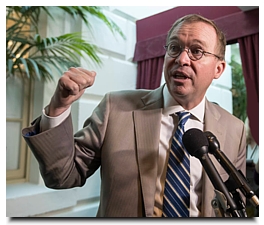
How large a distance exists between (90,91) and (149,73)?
324 mm

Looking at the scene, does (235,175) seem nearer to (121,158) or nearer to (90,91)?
(121,158)

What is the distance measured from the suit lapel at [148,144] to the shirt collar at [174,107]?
2 cm

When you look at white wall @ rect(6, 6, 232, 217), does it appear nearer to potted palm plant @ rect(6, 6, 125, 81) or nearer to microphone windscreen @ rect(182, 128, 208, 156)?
potted palm plant @ rect(6, 6, 125, 81)

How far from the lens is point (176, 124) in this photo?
793 millimetres

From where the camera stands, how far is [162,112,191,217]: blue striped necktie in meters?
0.73

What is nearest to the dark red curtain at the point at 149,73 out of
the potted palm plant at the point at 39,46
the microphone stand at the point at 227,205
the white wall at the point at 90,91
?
the white wall at the point at 90,91

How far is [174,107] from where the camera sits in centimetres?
81

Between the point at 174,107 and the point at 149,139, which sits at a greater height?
the point at 174,107

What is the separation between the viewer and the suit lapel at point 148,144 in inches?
27.9

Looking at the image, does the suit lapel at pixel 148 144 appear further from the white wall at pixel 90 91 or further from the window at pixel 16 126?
the window at pixel 16 126

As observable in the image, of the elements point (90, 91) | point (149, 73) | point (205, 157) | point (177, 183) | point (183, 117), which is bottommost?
point (177, 183)

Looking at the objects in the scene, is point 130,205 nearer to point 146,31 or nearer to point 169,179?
point 169,179

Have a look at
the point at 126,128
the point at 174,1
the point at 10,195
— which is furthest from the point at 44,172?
the point at 174,1

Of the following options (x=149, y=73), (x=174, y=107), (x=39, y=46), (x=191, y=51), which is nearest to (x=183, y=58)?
(x=191, y=51)
